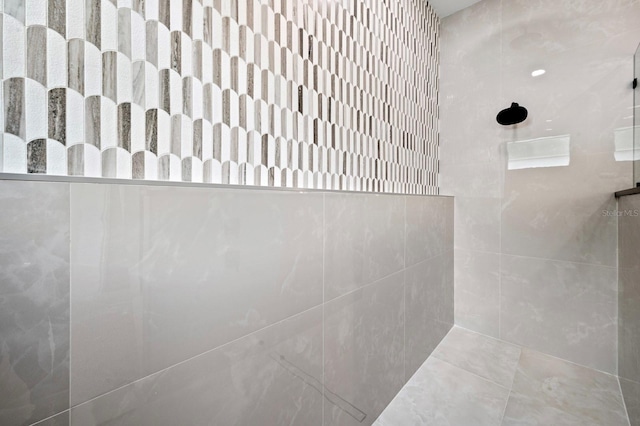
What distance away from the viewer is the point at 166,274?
516 millimetres

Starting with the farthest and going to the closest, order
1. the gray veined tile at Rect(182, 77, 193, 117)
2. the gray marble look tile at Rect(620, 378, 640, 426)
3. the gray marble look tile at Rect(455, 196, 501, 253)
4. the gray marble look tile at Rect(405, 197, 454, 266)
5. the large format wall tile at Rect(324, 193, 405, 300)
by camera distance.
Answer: the gray marble look tile at Rect(455, 196, 501, 253)
the gray marble look tile at Rect(405, 197, 454, 266)
the gray marble look tile at Rect(620, 378, 640, 426)
the large format wall tile at Rect(324, 193, 405, 300)
the gray veined tile at Rect(182, 77, 193, 117)

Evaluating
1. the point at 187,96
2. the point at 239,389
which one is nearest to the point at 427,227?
the point at 239,389

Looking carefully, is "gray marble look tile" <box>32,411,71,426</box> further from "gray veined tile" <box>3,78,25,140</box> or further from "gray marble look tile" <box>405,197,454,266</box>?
"gray marble look tile" <box>405,197,454,266</box>

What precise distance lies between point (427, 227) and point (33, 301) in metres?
1.53

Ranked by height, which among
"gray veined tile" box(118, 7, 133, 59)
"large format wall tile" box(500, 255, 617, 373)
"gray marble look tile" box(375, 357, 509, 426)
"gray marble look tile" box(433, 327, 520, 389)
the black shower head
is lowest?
"gray marble look tile" box(375, 357, 509, 426)

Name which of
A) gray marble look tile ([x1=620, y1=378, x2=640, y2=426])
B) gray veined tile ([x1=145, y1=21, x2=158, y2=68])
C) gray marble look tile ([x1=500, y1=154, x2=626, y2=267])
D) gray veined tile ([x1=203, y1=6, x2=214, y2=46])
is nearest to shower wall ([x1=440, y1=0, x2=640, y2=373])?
gray marble look tile ([x1=500, y1=154, x2=626, y2=267])

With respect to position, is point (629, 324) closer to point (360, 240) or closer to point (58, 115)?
point (360, 240)

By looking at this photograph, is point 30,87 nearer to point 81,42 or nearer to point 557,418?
point 81,42

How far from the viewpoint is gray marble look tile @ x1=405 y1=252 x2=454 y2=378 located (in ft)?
4.42

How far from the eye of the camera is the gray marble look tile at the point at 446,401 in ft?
3.68

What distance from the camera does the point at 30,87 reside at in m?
0.41

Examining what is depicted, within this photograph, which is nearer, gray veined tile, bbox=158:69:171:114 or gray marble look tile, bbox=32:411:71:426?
gray marble look tile, bbox=32:411:71:426

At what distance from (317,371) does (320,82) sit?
97 centimetres

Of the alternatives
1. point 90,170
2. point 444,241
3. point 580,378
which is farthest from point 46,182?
point 580,378
